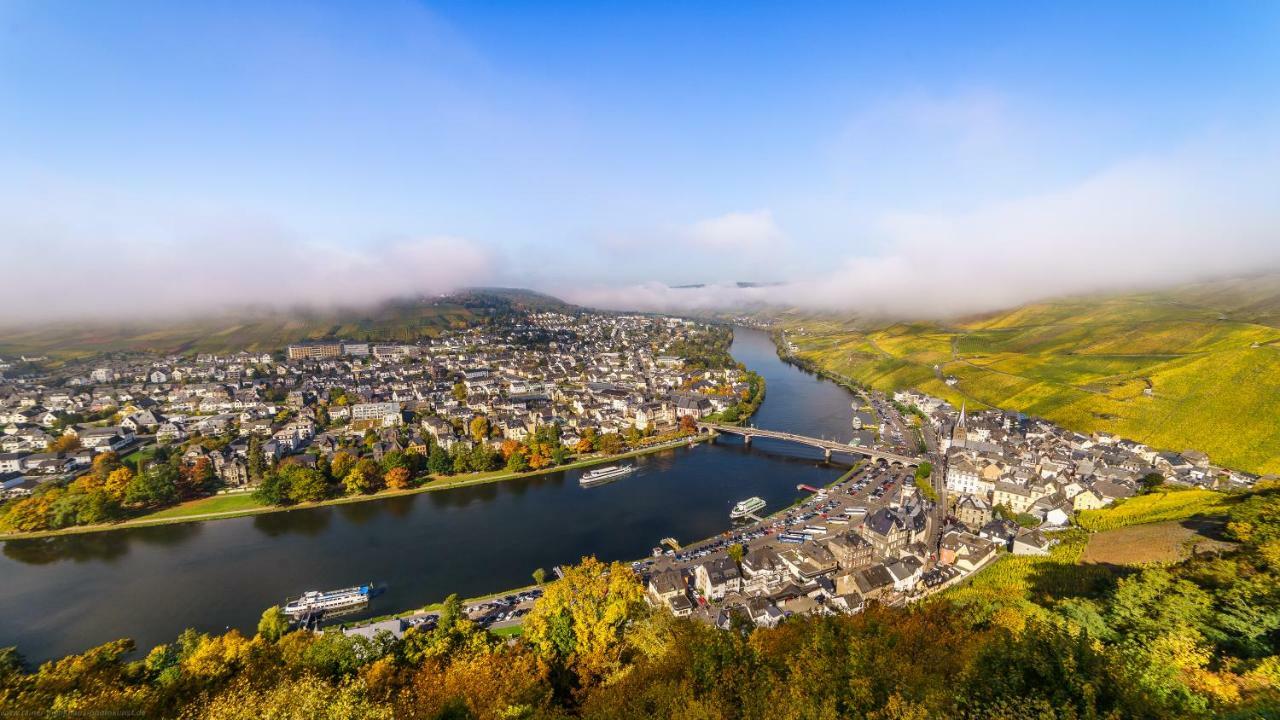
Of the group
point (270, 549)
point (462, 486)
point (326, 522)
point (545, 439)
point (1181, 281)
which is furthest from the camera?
point (1181, 281)

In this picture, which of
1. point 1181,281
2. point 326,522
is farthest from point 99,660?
point 1181,281

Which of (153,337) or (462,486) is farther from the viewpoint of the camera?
(153,337)

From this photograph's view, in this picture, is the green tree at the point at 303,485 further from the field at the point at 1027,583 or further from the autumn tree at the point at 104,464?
the field at the point at 1027,583

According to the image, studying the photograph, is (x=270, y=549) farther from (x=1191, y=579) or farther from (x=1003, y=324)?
(x=1003, y=324)

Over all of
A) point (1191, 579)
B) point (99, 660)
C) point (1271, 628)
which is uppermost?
point (1271, 628)

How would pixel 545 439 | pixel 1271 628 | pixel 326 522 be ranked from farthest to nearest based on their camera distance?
1. pixel 545 439
2. pixel 326 522
3. pixel 1271 628

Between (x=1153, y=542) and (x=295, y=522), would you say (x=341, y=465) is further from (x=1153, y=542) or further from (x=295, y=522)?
(x=1153, y=542)

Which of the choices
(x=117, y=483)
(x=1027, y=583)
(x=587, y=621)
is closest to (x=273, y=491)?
(x=117, y=483)
